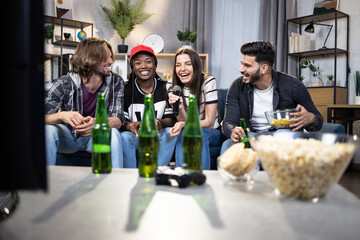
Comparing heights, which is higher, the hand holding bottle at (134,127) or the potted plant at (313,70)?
the potted plant at (313,70)

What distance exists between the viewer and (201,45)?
448cm

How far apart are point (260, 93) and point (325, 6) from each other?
2348 millimetres

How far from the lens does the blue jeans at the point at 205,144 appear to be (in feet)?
6.70

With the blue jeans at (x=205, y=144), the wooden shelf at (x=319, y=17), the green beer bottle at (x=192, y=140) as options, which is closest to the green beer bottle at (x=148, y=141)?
the green beer bottle at (x=192, y=140)

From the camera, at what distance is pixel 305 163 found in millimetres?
693

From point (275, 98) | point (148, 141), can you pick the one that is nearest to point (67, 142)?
point (148, 141)

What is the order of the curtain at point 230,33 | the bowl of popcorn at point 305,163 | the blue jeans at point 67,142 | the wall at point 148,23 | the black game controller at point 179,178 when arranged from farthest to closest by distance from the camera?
the curtain at point 230,33, the wall at point 148,23, the blue jeans at point 67,142, the black game controller at point 179,178, the bowl of popcorn at point 305,163

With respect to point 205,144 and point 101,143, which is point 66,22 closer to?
point 205,144

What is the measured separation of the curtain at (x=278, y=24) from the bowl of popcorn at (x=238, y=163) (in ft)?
11.1

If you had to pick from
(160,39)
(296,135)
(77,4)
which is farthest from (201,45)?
(296,135)

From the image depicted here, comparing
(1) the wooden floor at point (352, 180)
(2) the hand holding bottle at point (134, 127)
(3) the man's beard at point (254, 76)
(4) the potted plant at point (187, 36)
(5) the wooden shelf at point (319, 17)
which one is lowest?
(1) the wooden floor at point (352, 180)

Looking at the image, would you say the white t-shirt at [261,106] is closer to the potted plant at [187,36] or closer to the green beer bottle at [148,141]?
the green beer bottle at [148,141]

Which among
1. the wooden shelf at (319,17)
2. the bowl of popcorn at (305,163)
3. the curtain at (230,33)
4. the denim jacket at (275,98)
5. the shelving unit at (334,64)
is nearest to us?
the bowl of popcorn at (305,163)

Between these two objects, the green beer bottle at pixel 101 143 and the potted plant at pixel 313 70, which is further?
the potted plant at pixel 313 70
